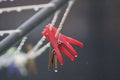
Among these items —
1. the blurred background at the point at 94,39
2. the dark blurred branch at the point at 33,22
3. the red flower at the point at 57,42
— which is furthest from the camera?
the blurred background at the point at 94,39

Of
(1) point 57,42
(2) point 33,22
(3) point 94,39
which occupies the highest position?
(3) point 94,39

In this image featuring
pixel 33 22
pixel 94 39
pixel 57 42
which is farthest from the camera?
pixel 94 39

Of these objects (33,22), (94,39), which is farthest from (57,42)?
(94,39)

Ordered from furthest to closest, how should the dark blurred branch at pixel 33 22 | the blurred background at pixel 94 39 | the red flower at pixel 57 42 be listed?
1. the blurred background at pixel 94 39
2. the red flower at pixel 57 42
3. the dark blurred branch at pixel 33 22

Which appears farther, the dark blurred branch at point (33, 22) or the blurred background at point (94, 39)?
the blurred background at point (94, 39)

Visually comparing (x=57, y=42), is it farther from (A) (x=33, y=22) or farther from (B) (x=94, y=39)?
(B) (x=94, y=39)

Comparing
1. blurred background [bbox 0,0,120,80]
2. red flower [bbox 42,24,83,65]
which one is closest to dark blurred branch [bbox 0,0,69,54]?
red flower [bbox 42,24,83,65]

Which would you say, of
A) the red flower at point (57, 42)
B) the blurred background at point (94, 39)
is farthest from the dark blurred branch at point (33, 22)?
the blurred background at point (94, 39)

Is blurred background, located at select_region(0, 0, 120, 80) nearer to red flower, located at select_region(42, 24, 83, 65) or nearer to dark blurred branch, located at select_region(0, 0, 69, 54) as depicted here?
red flower, located at select_region(42, 24, 83, 65)

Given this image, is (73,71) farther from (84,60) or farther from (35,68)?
(35,68)

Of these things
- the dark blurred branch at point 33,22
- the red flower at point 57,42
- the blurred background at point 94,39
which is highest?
the blurred background at point 94,39

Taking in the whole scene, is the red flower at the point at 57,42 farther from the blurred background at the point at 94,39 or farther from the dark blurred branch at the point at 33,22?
the blurred background at the point at 94,39
